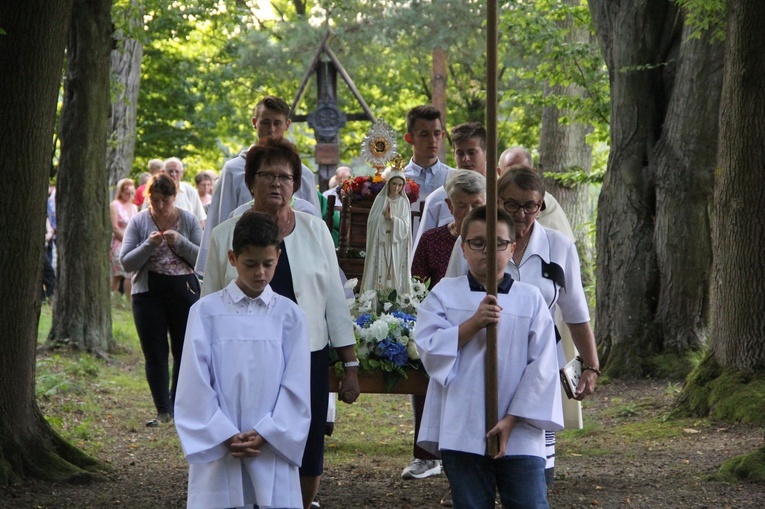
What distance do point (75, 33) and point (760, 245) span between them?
782 centimetres

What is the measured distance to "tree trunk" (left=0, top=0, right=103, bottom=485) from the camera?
24.7 feet

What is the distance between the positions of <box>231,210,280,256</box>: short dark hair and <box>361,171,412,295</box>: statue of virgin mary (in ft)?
8.61

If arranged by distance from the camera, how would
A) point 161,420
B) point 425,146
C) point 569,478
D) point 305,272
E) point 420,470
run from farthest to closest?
point 161,420, point 425,146, point 569,478, point 420,470, point 305,272

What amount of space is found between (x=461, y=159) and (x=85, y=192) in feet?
24.5

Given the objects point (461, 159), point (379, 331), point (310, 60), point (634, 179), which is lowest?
point (379, 331)

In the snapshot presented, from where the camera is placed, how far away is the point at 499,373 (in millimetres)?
5039

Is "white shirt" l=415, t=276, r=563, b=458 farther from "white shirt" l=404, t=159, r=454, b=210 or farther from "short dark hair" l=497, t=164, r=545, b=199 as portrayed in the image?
"white shirt" l=404, t=159, r=454, b=210

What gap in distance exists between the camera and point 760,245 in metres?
9.78

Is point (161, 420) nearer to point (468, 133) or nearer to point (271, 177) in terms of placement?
point (468, 133)

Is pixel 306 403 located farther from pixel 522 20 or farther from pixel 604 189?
pixel 522 20

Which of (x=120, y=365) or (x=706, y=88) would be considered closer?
(x=706, y=88)

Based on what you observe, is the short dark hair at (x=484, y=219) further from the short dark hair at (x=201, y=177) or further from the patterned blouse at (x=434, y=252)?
the short dark hair at (x=201, y=177)

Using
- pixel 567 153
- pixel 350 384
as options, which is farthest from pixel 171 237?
pixel 567 153

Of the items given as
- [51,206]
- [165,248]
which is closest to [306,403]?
[165,248]
